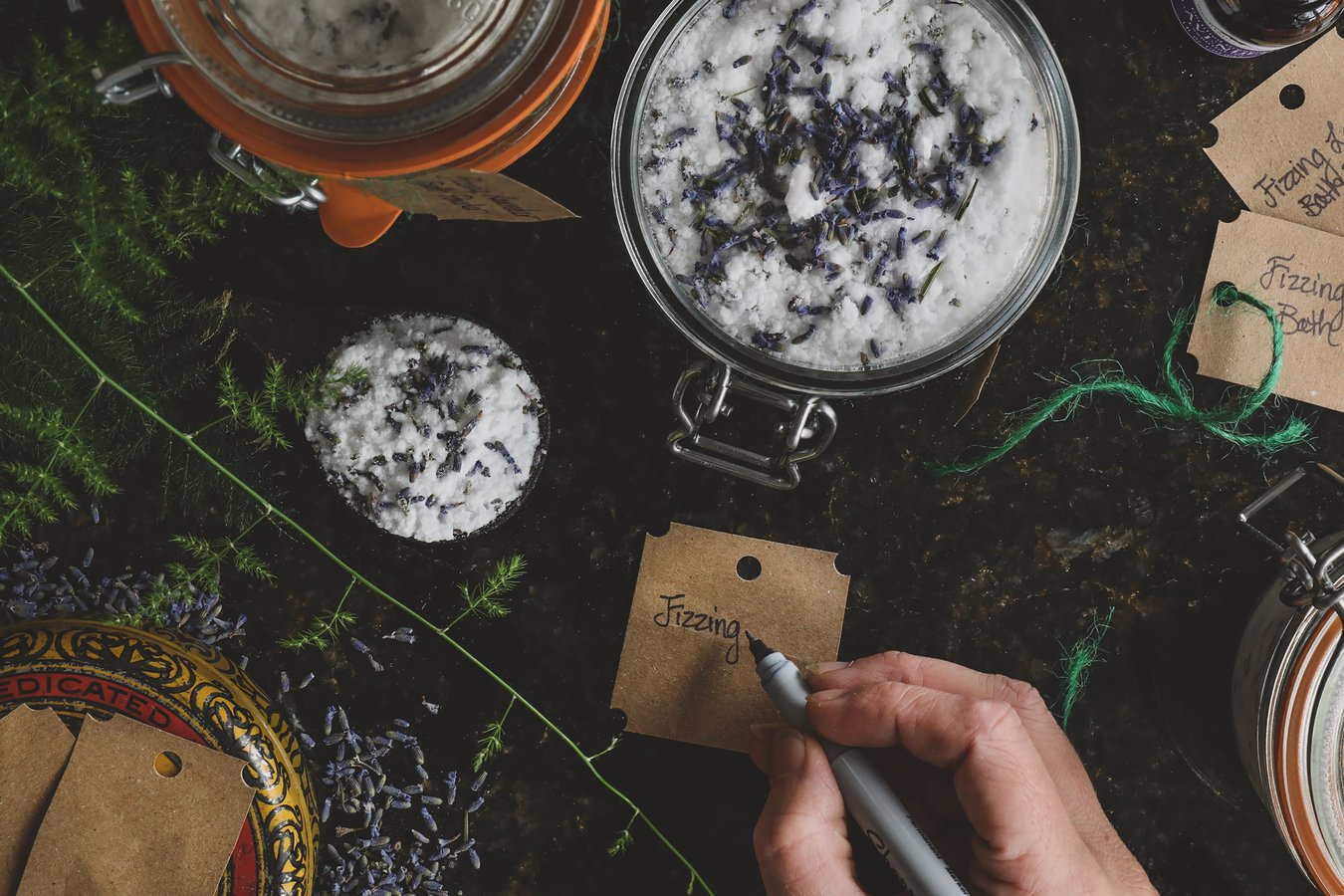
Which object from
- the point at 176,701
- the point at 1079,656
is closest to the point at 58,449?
the point at 176,701

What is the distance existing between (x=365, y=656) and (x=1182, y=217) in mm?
970

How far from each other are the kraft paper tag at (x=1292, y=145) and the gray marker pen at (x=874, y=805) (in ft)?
2.27

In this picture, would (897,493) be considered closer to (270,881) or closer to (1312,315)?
(1312,315)

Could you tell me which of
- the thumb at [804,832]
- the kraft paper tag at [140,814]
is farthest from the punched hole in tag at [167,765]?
the thumb at [804,832]

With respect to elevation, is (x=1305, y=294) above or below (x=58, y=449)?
above

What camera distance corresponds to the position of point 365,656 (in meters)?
1.03

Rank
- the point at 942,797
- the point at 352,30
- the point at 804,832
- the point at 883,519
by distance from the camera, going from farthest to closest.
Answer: the point at 883,519
the point at 942,797
the point at 804,832
the point at 352,30

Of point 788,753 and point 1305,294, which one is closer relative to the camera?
point 788,753

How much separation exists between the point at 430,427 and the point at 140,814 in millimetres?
433

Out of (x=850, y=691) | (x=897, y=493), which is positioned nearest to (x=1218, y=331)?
(x=897, y=493)

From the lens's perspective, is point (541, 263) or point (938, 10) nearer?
point (938, 10)

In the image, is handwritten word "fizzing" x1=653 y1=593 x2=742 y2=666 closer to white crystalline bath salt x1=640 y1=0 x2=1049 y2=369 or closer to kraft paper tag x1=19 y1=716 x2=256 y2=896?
white crystalline bath salt x1=640 y1=0 x2=1049 y2=369

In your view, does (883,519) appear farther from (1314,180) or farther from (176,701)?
(176,701)

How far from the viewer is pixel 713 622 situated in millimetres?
1023
